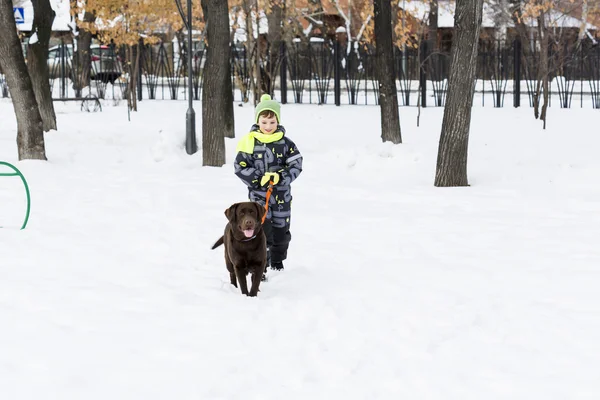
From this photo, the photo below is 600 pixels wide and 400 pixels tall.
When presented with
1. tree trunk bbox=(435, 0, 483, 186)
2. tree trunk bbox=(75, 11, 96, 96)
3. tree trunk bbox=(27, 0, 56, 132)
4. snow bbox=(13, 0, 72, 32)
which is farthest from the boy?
snow bbox=(13, 0, 72, 32)

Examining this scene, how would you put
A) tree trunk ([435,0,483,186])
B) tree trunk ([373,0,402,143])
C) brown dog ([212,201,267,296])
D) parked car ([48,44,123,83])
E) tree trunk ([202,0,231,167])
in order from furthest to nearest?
1. parked car ([48,44,123,83])
2. tree trunk ([373,0,402,143])
3. tree trunk ([202,0,231,167])
4. tree trunk ([435,0,483,186])
5. brown dog ([212,201,267,296])

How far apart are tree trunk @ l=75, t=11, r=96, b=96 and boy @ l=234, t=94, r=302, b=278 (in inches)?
976

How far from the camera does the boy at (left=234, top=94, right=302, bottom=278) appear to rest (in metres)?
7.14

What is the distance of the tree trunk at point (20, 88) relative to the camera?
1427 cm

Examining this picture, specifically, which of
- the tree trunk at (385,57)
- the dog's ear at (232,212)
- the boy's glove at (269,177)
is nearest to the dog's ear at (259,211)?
the dog's ear at (232,212)

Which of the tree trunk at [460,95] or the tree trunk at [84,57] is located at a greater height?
the tree trunk at [84,57]

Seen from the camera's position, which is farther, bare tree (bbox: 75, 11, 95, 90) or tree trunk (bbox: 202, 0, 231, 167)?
bare tree (bbox: 75, 11, 95, 90)

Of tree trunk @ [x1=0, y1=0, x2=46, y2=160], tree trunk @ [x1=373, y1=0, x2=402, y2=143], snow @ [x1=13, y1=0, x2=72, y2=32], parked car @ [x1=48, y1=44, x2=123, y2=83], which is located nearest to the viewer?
tree trunk @ [x1=0, y1=0, x2=46, y2=160]

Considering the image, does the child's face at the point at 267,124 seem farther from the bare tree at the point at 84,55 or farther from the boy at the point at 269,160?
the bare tree at the point at 84,55

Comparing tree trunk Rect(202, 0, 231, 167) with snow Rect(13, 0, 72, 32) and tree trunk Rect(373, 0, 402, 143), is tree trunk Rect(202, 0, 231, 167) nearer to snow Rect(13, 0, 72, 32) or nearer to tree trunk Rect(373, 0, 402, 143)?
tree trunk Rect(373, 0, 402, 143)

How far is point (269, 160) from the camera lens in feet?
23.7

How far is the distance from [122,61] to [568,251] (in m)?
25.0

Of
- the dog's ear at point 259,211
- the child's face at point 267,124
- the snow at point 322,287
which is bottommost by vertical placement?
the snow at point 322,287

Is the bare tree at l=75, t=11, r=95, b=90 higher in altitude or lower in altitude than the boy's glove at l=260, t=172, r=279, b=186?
higher
